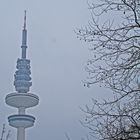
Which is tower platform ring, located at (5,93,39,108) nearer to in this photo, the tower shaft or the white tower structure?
the white tower structure

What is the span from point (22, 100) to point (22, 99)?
0.61 meters

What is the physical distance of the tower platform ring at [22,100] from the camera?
133 m

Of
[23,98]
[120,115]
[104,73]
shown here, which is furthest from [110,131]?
[23,98]

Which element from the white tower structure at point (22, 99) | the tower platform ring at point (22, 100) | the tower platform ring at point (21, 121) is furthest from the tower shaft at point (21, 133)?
the tower platform ring at point (22, 100)

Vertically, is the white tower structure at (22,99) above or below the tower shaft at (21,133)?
above

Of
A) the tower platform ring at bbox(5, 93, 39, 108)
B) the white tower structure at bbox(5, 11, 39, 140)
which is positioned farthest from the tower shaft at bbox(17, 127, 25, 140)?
the tower platform ring at bbox(5, 93, 39, 108)

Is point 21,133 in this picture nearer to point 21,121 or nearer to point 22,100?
point 21,121

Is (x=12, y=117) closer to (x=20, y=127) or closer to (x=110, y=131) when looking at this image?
(x=20, y=127)

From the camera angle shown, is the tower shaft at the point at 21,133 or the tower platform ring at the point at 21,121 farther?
the tower shaft at the point at 21,133

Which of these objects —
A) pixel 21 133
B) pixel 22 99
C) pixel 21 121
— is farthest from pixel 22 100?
pixel 21 133

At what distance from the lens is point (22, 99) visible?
133750mm

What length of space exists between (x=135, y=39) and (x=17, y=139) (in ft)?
424

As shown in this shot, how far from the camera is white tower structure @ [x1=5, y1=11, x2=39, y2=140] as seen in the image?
434 ft

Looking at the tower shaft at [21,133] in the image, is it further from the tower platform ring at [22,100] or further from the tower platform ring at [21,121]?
the tower platform ring at [22,100]
